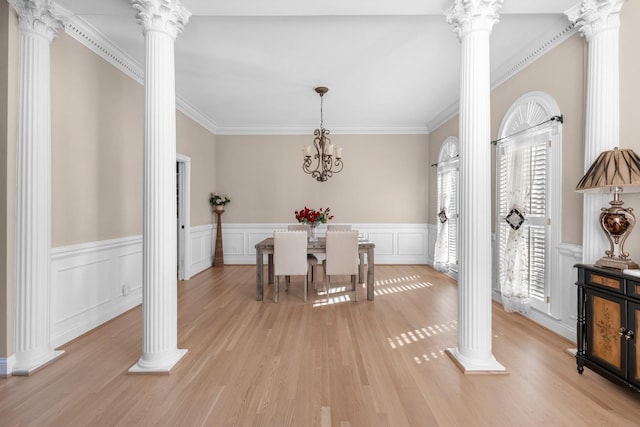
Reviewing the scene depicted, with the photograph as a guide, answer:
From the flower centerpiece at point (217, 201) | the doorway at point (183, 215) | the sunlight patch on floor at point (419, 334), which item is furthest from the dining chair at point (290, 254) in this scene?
the flower centerpiece at point (217, 201)

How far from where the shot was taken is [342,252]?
426 cm

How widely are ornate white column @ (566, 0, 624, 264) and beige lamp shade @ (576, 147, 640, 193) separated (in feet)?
1.19

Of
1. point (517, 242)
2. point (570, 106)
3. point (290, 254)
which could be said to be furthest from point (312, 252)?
point (570, 106)

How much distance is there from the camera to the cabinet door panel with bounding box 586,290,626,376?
2.06 meters

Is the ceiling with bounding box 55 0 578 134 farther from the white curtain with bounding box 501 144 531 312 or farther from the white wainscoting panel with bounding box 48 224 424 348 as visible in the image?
the white wainscoting panel with bounding box 48 224 424 348

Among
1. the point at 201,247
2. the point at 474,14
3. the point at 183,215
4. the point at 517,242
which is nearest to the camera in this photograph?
the point at 474,14

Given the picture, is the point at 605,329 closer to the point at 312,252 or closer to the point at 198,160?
the point at 312,252

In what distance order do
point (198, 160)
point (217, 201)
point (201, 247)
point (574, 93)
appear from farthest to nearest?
point (217, 201), point (201, 247), point (198, 160), point (574, 93)

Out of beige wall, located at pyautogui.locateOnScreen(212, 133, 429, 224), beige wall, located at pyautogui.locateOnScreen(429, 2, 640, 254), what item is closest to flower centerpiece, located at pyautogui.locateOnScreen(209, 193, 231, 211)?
beige wall, located at pyautogui.locateOnScreen(212, 133, 429, 224)

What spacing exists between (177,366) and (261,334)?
845 millimetres

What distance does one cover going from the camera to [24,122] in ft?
7.97

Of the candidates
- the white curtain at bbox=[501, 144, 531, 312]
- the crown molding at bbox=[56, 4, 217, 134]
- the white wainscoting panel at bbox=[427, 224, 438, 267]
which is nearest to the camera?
the crown molding at bbox=[56, 4, 217, 134]

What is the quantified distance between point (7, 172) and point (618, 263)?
4585 millimetres

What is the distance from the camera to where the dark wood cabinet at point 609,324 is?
197 cm
